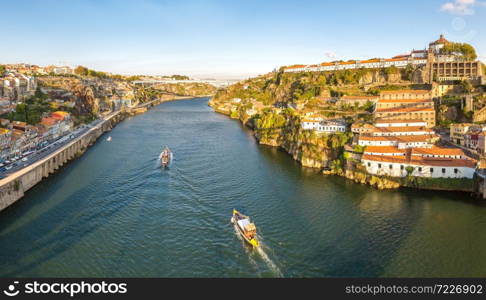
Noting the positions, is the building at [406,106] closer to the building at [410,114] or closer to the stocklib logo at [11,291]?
the building at [410,114]

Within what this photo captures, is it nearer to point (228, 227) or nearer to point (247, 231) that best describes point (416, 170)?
point (247, 231)

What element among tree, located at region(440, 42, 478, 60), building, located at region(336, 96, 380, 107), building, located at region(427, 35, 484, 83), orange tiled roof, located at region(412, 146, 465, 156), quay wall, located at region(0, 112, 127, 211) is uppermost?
tree, located at region(440, 42, 478, 60)

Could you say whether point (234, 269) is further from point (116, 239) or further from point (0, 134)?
point (0, 134)

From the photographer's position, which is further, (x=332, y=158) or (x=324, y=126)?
(x=324, y=126)

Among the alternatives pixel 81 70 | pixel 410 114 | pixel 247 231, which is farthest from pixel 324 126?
pixel 81 70

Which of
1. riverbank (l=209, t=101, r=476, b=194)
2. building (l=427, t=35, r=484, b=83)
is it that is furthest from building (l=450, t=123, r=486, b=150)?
building (l=427, t=35, r=484, b=83)

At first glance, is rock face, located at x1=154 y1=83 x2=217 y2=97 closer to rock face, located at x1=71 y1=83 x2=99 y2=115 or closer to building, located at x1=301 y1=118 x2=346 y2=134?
rock face, located at x1=71 y1=83 x2=99 y2=115

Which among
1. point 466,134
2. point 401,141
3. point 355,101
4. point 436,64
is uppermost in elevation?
point 436,64

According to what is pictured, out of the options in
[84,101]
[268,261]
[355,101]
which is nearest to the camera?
[268,261]
